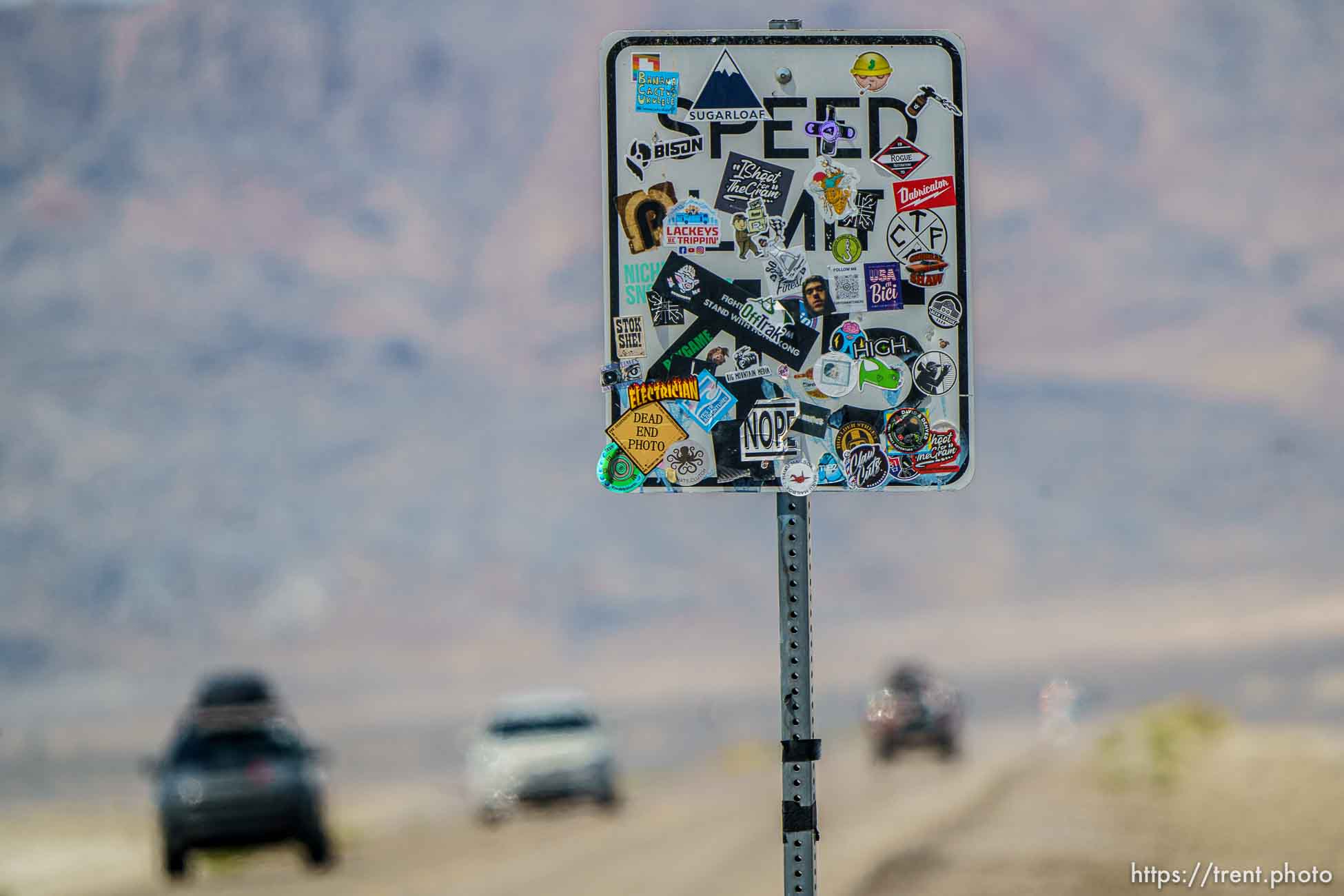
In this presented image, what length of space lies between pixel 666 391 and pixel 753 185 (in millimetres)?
552

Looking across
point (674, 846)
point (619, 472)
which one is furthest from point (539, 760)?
point (619, 472)

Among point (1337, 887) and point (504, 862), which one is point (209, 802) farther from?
point (1337, 887)

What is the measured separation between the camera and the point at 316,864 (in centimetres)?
2034

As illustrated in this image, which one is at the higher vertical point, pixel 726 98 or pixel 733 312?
pixel 726 98

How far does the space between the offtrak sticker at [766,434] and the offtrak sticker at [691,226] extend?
16.7 inches

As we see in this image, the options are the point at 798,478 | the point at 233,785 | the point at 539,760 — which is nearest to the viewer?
the point at 798,478

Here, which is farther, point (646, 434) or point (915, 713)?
point (915, 713)

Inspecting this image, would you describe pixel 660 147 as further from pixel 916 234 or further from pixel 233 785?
pixel 233 785

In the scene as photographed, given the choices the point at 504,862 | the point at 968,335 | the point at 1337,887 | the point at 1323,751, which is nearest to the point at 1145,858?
the point at 1337,887

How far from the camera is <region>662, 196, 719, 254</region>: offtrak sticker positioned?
158 inches

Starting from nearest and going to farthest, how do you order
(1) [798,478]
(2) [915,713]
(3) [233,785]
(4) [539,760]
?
(1) [798,478] → (3) [233,785] → (4) [539,760] → (2) [915,713]

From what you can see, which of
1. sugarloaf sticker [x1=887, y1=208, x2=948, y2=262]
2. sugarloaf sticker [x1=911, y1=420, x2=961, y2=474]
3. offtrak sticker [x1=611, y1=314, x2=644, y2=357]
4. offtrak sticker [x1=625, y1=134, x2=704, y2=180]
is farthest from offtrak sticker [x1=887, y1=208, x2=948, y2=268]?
offtrak sticker [x1=611, y1=314, x2=644, y2=357]

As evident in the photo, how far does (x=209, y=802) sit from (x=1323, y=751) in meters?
22.0

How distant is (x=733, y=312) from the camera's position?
3998 mm
